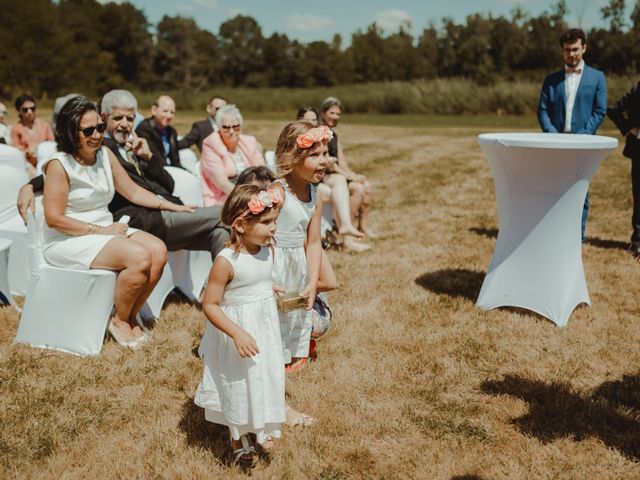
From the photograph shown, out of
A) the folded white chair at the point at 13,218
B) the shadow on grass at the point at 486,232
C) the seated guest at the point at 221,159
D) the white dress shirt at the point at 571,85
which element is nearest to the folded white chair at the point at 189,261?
the seated guest at the point at 221,159

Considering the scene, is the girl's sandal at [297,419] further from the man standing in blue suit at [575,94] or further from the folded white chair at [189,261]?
the man standing in blue suit at [575,94]

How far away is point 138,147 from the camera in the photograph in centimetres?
459

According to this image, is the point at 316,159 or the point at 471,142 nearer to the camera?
the point at 316,159

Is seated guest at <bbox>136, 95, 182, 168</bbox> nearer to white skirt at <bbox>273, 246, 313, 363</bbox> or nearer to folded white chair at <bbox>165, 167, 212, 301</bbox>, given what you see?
folded white chair at <bbox>165, 167, 212, 301</bbox>

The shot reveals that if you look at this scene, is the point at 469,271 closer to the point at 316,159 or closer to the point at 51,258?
the point at 316,159

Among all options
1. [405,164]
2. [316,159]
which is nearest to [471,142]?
[405,164]

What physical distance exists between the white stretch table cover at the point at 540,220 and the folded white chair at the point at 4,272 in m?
3.62

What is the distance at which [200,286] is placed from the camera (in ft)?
16.3

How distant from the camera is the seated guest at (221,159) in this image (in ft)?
17.4

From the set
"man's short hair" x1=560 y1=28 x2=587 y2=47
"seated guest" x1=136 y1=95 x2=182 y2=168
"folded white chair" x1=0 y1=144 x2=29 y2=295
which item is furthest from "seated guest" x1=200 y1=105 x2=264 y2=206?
"man's short hair" x1=560 y1=28 x2=587 y2=47

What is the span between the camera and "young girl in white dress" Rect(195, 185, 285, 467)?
249 cm

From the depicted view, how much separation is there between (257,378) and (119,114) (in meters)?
2.81

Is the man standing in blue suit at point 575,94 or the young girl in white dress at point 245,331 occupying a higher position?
the man standing in blue suit at point 575,94

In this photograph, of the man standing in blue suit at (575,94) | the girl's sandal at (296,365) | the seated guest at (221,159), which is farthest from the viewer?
the man standing in blue suit at (575,94)
